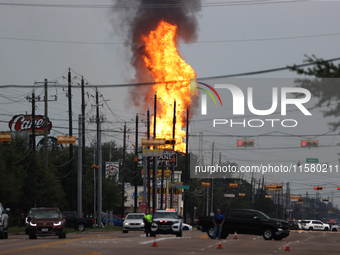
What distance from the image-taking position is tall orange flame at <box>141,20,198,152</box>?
77.9m

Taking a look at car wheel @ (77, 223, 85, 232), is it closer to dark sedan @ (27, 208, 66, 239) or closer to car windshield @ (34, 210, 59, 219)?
dark sedan @ (27, 208, 66, 239)

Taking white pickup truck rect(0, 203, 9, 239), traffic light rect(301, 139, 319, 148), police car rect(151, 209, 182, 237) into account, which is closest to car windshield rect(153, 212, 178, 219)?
police car rect(151, 209, 182, 237)

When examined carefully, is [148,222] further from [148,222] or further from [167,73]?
[167,73]

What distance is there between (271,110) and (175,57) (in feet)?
107

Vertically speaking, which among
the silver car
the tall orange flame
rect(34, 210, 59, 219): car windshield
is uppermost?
the tall orange flame

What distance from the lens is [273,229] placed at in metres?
38.4

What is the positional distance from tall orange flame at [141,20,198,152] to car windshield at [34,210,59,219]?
1729 inches

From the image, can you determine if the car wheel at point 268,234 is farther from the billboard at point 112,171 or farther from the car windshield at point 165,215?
the billboard at point 112,171

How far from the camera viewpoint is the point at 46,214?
1339 inches

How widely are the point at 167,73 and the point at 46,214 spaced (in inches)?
1814

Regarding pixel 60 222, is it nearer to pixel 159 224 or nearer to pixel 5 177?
pixel 159 224

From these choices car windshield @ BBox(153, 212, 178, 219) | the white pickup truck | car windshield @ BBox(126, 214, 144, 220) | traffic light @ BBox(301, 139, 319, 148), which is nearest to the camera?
the white pickup truck

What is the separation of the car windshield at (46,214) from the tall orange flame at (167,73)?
144ft

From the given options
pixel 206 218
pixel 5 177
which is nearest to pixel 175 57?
pixel 5 177
